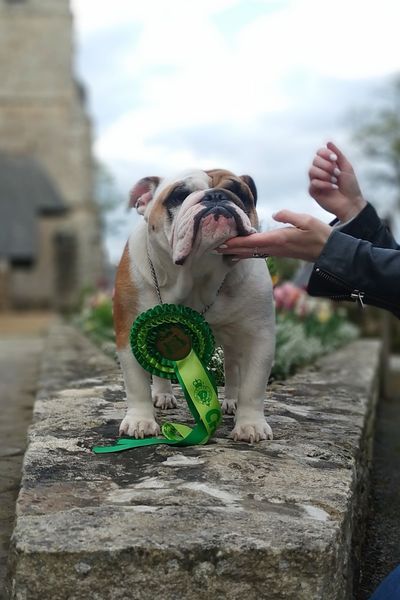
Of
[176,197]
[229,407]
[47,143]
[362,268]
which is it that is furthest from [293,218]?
[47,143]

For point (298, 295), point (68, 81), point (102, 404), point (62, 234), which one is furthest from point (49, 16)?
point (102, 404)

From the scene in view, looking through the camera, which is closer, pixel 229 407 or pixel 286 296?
pixel 229 407

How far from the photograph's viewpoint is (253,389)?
2930mm

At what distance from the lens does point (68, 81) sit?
35.8 metres

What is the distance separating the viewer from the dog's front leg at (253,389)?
2.92 meters

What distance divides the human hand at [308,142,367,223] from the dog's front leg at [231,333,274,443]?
0.57 metres

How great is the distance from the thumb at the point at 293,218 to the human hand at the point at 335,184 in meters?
0.54

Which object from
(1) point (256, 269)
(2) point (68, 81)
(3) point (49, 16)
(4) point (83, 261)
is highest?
(3) point (49, 16)

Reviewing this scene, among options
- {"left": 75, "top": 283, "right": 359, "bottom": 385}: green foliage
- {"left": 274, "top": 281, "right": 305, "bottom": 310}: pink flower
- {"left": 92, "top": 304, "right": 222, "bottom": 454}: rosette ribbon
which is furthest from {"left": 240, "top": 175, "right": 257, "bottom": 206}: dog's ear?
{"left": 274, "top": 281, "right": 305, "bottom": 310}: pink flower

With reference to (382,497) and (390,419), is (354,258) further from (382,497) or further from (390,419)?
(390,419)

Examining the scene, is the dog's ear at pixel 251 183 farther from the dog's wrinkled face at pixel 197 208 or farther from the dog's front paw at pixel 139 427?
the dog's front paw at pixel 139 427

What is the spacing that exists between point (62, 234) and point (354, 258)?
30.1 meters

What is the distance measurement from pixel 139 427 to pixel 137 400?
100 millimetres

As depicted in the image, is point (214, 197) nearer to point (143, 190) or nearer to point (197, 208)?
point (197, 208)
